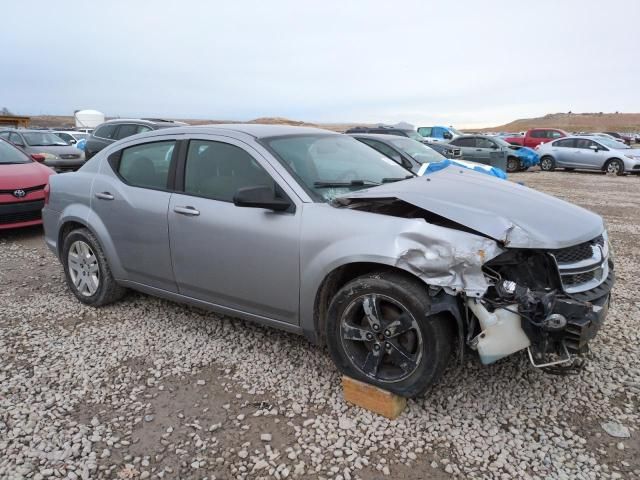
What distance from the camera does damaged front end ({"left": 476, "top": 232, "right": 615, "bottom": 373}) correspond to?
8.28 feet

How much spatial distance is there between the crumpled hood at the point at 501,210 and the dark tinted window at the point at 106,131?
39.4 feet

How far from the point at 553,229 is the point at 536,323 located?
2.03 feet

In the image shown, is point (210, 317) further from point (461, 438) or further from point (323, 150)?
point (461, 438)

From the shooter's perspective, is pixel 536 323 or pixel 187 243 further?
pixel 187 243

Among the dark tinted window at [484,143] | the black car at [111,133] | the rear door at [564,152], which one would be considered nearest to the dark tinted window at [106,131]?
the black car at [111,133]

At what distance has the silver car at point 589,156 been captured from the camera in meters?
18.4

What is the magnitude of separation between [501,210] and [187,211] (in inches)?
85.7

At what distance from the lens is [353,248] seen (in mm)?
2859

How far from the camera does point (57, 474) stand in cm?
244

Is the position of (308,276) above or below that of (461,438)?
above

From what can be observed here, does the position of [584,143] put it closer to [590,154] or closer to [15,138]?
[590,154]

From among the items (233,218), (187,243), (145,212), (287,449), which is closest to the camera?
(287,449)

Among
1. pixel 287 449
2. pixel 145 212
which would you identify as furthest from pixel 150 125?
pixel 287 449

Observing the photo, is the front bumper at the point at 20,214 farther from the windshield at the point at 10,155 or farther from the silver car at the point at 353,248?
the silver car at the point at 353,248
